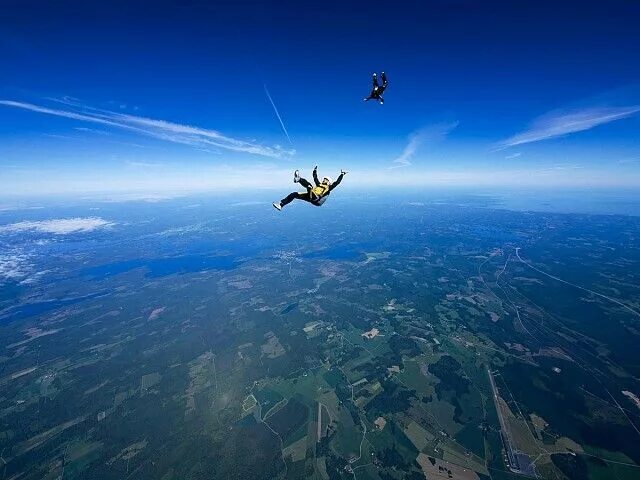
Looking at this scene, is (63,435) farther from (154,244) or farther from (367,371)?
(154,244)

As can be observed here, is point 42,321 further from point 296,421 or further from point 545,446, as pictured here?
point 545,446

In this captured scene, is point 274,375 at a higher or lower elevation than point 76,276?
higher

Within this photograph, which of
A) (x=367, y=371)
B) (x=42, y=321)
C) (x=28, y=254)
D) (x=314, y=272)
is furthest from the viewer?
(x=28, y=254)

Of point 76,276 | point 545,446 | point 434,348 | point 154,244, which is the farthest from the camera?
point 154,244

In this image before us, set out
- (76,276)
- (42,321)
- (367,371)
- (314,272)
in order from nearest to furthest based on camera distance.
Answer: (367,371) < (42,321) < (314,272) < (76,276)

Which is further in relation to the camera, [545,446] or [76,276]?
[76,276]

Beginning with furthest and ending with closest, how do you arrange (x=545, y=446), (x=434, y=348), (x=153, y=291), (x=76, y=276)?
(x=76, y=276), (x=153, y=291), (x=434, y=348), (x=545, y=446)

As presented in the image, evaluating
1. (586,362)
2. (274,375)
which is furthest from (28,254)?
(586,362)

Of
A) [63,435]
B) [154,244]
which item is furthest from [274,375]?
[154,244]

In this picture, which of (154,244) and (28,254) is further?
(154,244)
